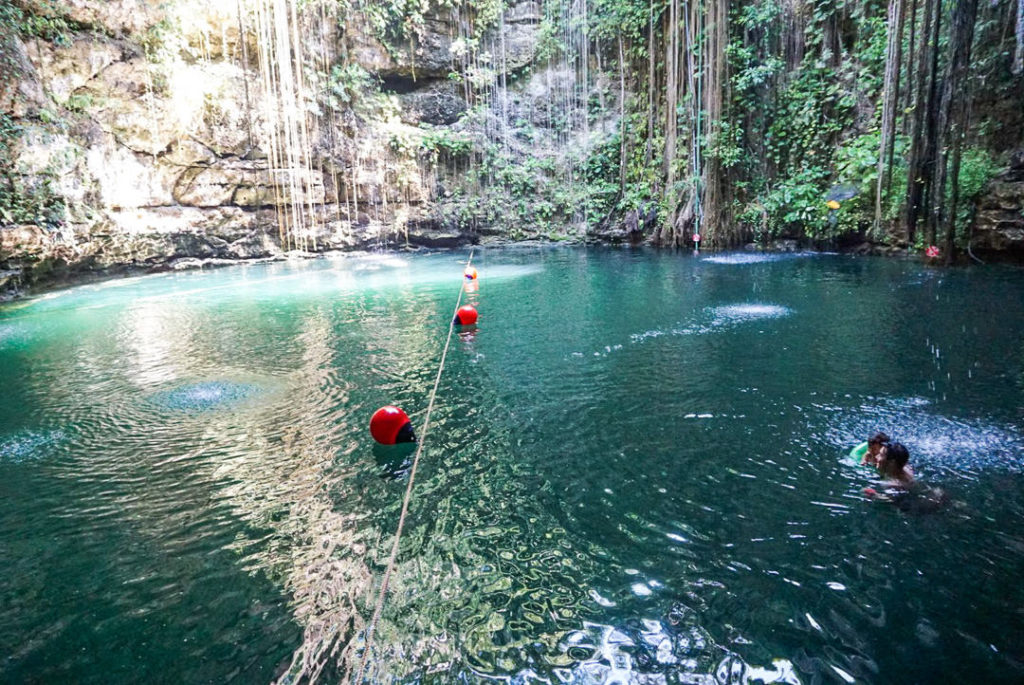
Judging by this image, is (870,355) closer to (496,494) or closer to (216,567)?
(496,494)

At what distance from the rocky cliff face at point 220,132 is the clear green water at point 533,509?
24.5 ft

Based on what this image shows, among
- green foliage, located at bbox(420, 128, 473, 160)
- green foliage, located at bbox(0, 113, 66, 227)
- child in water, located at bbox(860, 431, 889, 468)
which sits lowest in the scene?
child in water, located at bbox(860, 431, 889, 468)

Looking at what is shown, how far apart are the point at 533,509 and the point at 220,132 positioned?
50.9ft

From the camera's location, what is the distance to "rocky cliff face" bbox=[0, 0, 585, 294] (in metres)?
12.1

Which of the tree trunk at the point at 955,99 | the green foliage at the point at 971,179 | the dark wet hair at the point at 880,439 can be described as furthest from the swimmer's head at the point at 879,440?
the green foliage at the point at 971,179

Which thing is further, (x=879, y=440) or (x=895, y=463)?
(x=879, y=440)

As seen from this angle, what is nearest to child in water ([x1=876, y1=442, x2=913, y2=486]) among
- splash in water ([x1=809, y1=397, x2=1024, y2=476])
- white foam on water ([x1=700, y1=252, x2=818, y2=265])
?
splash in water ([x1=809, y1=397, x2=1024, y2=476])

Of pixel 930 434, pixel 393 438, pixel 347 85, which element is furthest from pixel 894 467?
pixel 347 85

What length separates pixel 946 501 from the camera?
3010 mm

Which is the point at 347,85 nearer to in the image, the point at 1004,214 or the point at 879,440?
the point at 1004,214

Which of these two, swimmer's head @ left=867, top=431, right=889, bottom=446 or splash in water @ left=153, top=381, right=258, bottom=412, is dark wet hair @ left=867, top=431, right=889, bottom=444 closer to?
swimmer's head @ left=867, top=431, right=889, bottom=446

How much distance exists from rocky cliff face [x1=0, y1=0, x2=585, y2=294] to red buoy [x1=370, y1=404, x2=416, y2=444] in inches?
419

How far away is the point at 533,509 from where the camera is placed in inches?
125

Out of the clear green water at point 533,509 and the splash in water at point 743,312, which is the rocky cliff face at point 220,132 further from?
the splash in water at point 743,312
